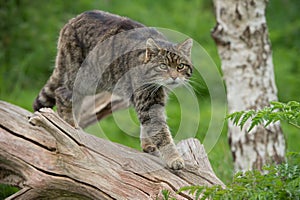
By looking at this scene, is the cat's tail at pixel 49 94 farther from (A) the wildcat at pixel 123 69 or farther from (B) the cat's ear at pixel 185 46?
(B) the cat's ear at pixel 185 46

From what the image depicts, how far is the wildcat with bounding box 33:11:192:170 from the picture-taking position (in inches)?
177

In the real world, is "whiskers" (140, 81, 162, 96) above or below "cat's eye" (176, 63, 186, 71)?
below

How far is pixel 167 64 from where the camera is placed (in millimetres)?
4492

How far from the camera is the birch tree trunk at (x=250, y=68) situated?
5367 mm

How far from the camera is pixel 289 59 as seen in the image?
28.8 feet

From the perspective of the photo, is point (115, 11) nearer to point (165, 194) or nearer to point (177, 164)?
point (177, 164)

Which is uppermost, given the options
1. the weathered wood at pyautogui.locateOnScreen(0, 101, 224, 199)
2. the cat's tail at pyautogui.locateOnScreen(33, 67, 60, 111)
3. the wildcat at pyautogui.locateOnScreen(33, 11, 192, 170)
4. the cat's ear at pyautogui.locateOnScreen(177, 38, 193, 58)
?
the cat's ear at pyautogui.locateOnScreen(177, 38, 193, 58)

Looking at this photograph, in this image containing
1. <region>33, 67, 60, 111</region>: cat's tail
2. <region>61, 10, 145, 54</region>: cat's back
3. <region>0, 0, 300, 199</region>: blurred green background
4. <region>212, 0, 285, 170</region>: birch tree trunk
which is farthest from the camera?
<region>0, 0, 300, 199</region>: blurred green background

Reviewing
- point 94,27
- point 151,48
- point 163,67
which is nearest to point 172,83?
point 163,67

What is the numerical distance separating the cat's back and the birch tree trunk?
878 mm

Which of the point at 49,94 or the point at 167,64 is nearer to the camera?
the point at 167,64

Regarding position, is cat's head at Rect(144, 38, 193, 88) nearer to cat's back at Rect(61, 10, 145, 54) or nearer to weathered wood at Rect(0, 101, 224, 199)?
cat's back at Rect(61, 10, 145, 54)

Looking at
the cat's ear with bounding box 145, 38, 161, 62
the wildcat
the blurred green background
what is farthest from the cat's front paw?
the blurred green background

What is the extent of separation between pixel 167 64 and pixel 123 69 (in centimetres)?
43
